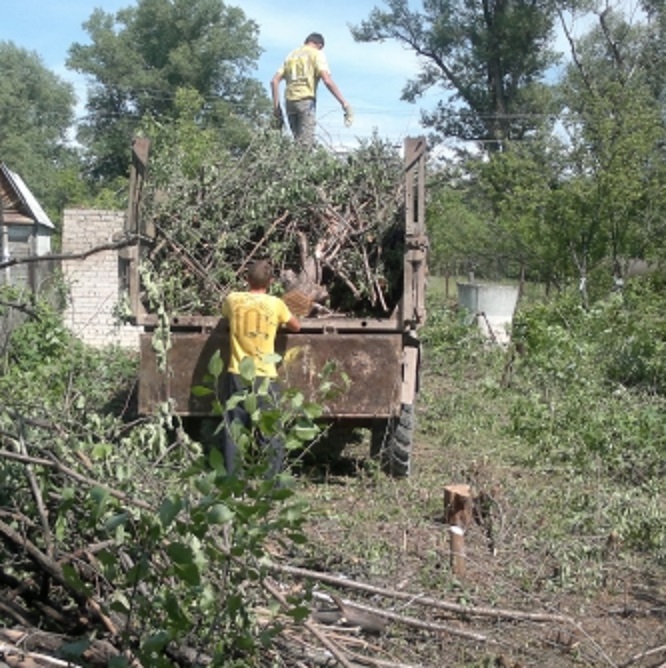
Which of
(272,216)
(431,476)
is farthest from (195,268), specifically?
(431,476)

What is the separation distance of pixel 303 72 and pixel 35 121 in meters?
56.0

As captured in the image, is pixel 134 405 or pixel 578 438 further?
pixel 134 405

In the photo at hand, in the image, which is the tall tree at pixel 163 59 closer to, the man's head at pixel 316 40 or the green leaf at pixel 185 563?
the man's head at pixel 316 40

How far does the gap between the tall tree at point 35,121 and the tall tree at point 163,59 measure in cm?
308

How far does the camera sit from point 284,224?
30.3ft

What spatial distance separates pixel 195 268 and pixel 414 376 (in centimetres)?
189

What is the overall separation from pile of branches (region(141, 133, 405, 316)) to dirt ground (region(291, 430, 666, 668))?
1627mm

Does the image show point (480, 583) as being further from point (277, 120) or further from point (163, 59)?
point (163, 59)

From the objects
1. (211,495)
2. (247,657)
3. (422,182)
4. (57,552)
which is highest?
(422,182)

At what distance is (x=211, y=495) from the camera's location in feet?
11.0

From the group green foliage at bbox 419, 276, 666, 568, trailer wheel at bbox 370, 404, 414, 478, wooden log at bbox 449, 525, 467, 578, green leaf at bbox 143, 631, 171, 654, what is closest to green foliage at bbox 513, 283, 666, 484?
green foliage at bbox 419, 276, 666, 568

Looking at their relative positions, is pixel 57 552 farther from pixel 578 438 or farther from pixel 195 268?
pixel 578 438

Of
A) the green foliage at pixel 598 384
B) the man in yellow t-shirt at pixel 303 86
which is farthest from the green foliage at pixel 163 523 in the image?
the man in yellow t-shirt at pixel 303 86

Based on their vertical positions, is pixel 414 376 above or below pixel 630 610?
above
